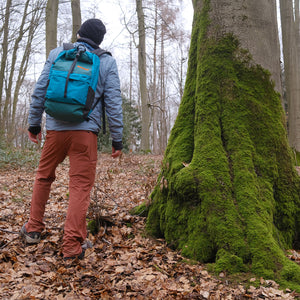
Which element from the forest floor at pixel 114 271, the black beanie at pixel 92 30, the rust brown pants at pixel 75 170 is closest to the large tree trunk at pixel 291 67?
the forest floor at pixel 114 271

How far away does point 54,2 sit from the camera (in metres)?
11.0

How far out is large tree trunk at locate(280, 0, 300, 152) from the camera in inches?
381

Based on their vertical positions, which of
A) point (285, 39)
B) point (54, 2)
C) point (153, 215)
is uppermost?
point (54, 2)

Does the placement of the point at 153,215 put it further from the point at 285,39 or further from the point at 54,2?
the point at 54,2

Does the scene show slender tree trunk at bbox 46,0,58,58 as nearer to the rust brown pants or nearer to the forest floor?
the forest floor

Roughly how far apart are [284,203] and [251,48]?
1955 mm

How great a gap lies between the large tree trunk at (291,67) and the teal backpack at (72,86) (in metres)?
9.15

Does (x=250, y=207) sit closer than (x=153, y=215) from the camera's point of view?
Yes

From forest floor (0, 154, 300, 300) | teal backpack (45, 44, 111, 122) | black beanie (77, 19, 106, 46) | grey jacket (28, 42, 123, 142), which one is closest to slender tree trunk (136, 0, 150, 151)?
forest floor (0, 154, 300, 300)

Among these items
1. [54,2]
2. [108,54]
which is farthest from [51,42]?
[108,54]

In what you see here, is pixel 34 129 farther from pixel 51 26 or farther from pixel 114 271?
pixel 51 26

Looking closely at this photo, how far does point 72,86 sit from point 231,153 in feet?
6.37

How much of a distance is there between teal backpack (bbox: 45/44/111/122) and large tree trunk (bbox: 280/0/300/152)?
30.0ft

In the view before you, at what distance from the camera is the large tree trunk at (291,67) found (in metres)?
9.68
